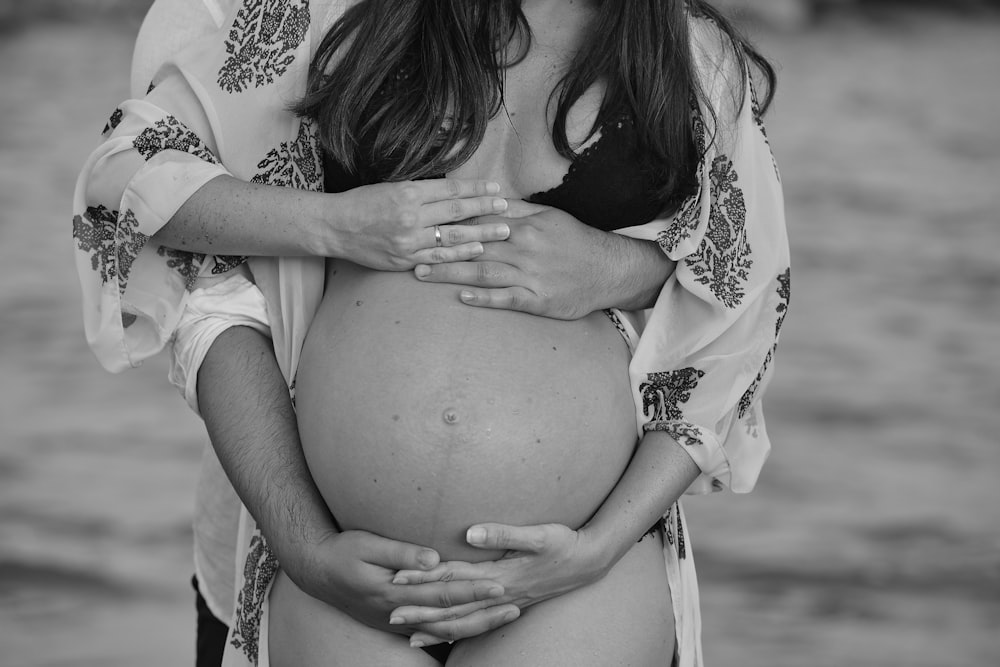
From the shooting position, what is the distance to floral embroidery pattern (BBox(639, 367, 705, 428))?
1400mm

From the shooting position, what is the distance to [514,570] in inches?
48.4

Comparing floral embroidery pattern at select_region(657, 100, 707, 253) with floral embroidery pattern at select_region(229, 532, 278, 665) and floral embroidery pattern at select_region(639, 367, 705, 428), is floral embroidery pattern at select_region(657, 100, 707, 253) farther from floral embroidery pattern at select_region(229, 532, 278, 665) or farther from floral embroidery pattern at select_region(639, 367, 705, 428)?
floral embroidery pattern at select_region(229, 532, 278, 665)

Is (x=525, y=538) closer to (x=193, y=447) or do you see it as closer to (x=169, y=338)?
(x=169, y=338)

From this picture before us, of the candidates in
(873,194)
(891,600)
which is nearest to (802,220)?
(873,194)

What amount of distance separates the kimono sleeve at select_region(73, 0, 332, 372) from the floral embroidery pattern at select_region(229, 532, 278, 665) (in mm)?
264

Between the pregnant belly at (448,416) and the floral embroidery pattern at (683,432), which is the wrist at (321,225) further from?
the floral embroidery pattern at (683,432)

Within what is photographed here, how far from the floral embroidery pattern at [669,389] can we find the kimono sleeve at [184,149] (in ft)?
1.45

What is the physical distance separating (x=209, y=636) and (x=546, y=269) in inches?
30.2

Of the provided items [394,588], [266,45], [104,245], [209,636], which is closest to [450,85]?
[266,45]

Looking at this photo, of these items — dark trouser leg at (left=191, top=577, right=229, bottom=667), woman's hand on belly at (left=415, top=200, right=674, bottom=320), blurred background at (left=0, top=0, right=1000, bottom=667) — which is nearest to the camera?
woman's hand on belly at (left=415, top=200, right=674, bottom=320)

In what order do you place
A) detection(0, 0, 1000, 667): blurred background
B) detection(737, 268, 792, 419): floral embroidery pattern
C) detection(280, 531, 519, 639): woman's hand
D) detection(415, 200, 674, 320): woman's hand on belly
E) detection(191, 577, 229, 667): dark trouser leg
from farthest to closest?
detection(0, 0, 1000, 667): blurred background, detection(191, 577, 229, 667): dark trouser leg, detection(737, 268, 792, 419): floral embroidery pattern, detection(415, 200, 674, 320): woman's hand on belly, detection(280, 531, 519, 639): woman's hand

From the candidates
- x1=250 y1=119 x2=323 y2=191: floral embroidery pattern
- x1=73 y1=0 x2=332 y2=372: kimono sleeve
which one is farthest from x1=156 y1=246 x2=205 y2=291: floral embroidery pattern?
x1=250 y1=119 x2=323 y2=191: floral embroidery pattern

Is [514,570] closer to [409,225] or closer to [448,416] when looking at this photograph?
[448,416]

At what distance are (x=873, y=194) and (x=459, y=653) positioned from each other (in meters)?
4.76
